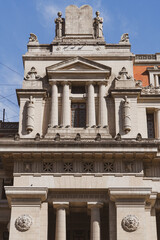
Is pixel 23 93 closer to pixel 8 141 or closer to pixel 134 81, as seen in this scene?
pixel 8 141

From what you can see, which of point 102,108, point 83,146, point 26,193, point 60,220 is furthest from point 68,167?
point 102,108

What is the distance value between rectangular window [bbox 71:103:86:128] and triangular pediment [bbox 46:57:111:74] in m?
2.75

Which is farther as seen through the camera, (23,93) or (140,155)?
(23,93)

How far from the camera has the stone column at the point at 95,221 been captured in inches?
1218

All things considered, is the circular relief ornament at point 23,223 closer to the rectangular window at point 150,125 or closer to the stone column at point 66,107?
the stone column at point 66,107

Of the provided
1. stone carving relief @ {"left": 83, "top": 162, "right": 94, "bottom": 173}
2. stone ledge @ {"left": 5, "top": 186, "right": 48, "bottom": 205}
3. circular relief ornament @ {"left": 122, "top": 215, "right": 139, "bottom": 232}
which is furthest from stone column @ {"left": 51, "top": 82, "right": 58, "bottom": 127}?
circular relief ornament @ {"left": 122, "top": 215, "right": 139, "bottom": 232}

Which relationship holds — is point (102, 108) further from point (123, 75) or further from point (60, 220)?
point (60, 220)

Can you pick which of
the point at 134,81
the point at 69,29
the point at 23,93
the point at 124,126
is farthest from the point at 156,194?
the point at 69,29

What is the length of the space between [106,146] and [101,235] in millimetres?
6185

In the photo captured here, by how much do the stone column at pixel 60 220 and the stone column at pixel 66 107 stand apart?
5.91 metres

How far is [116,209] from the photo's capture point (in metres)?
31.2

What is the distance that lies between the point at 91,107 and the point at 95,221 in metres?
8.47

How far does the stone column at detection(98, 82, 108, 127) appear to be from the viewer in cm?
3459

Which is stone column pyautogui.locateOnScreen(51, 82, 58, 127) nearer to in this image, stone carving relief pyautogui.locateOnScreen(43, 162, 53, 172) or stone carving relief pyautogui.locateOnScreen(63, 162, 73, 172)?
stone carving relief pyautogui.locateOnScreen(43, 162, 53, 172)
